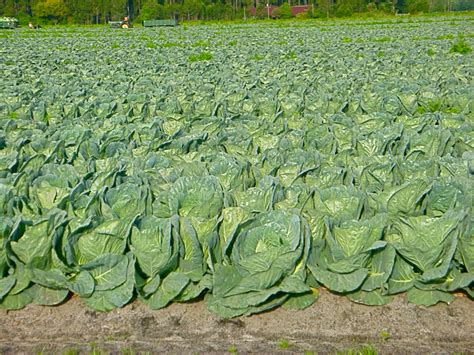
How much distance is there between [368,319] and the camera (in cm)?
277

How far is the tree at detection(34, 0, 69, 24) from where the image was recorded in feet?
216

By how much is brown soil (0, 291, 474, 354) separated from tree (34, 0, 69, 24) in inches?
2769

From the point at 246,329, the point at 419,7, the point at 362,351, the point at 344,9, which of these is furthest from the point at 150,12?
the point at 362,351

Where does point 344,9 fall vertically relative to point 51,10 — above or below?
below

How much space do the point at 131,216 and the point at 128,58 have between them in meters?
12.5

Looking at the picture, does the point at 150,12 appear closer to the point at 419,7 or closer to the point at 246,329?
the point at 419,7

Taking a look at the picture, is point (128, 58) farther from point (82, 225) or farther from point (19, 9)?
point (19, 9)

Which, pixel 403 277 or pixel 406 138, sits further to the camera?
pixel 406 138

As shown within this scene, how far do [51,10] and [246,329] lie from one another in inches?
2793

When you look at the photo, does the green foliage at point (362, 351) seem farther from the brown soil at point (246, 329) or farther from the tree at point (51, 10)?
the tree at point (51, 10)

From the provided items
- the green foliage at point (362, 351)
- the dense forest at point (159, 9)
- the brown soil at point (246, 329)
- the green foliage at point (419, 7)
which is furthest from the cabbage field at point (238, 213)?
the green foliage at point (419, 7)

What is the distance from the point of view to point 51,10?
6569 cm

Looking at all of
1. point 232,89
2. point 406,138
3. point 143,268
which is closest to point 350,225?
point 143,268

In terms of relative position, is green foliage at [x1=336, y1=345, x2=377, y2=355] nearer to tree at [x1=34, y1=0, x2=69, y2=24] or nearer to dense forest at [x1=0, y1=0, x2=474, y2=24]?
dense forest at [x1=0, y1=0, x2=474, y2=24]
